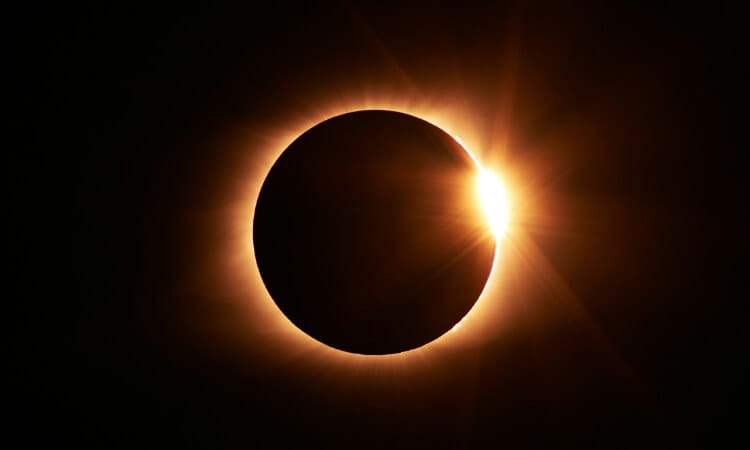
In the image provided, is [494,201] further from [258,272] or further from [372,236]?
[258,272]

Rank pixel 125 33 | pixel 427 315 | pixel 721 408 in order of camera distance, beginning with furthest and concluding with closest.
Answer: pixel 721 408 < pixel 125 33 < pixel 427 315

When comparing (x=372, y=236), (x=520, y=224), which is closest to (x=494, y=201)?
(x=520, y=224)

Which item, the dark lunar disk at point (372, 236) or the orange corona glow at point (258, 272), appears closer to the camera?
the dark lunar disk at point (372, 236)

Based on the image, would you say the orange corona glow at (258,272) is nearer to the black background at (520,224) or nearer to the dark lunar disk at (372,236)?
the black background at (520,224)

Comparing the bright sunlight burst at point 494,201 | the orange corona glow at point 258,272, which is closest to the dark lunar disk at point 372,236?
the bright sunlight burst at point 494,201

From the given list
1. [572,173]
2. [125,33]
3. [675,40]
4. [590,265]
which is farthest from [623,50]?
[125,33]

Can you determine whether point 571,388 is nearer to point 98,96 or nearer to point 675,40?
point 675,40

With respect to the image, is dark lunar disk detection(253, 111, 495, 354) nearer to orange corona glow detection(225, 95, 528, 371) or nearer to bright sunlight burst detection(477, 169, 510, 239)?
bright sunlight burst detection(477, 169, 510, 239)
